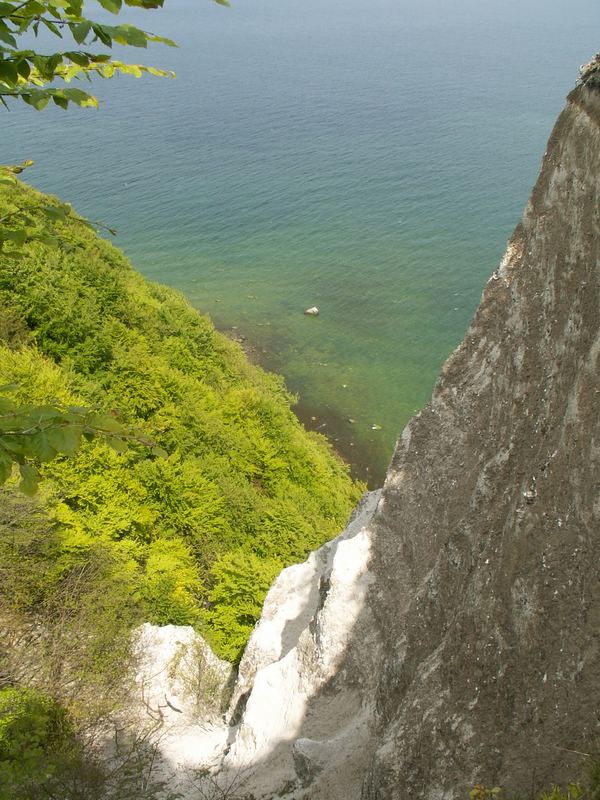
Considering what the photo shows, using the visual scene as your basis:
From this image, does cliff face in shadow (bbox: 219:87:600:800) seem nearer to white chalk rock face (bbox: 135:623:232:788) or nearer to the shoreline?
white chalk rock face (bbox: 135:623:232:788)

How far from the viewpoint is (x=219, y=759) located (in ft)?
43.8

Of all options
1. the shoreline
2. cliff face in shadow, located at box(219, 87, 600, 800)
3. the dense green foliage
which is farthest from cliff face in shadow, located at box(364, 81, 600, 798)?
the shoreline

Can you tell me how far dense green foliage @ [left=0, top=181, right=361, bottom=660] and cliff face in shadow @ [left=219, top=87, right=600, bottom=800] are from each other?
6269 mm

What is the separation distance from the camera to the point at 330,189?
58.5 metres

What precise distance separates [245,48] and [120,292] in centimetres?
10077

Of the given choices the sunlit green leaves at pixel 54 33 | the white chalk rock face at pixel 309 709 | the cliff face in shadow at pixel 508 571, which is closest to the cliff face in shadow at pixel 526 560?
the cliff face in shadow at pixel 508 571

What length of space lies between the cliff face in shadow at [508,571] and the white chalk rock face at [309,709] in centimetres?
6

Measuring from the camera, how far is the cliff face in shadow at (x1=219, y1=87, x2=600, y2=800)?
691 centimetres

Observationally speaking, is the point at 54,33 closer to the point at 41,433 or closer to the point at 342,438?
the point at 41,433

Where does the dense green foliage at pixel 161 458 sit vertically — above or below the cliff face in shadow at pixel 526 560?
below

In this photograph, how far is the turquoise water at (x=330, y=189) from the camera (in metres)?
39.4

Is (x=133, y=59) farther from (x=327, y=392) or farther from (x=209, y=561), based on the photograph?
(x=209, y=561)

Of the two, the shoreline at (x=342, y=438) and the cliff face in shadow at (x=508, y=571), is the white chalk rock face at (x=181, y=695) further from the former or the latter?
the shoreline at (x=342, y=438)

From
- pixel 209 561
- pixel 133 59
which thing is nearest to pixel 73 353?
pixel 209 561
